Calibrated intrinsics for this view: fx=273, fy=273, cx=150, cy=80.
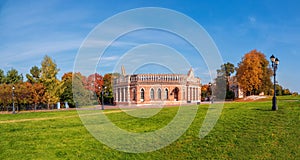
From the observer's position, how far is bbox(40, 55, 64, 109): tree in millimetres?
44375

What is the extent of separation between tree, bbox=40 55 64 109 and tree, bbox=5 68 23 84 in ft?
63.2

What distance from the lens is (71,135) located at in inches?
559

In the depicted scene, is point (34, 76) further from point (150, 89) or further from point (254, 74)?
point (254, 74)

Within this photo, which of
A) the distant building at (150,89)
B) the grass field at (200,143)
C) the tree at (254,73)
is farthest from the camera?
the distant building at (150,89)

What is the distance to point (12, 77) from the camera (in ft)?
200

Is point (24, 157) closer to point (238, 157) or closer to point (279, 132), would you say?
point (238, 157)

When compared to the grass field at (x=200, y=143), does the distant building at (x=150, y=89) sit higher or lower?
higher

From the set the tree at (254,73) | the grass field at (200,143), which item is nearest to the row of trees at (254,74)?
the tree at (254,73)

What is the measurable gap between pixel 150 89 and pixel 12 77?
107ft

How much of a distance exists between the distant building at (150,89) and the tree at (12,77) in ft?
78.8

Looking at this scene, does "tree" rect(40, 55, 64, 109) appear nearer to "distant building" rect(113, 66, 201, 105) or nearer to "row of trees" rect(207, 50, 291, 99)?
"distant building" rect(113, 66, 201, 105)

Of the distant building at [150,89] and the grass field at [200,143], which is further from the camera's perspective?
the distant building at [150,89]

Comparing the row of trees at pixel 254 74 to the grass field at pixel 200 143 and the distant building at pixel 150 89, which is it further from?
the grass field at pixel 200 143

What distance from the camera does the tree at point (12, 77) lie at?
60.1 meters
